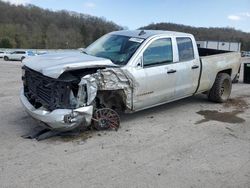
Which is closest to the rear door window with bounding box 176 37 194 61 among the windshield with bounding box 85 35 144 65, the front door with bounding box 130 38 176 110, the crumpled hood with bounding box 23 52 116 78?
the front door with bounding box 130 38 176 110

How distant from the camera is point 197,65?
7.99m

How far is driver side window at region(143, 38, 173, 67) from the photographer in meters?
6.80

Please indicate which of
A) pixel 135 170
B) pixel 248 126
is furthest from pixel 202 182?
pixel 248 126

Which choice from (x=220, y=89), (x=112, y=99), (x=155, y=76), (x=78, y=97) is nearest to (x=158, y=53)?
(x=155, y=76)

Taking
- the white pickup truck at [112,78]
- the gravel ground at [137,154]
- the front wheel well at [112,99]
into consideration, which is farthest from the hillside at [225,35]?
the front wheel well at [112,99]

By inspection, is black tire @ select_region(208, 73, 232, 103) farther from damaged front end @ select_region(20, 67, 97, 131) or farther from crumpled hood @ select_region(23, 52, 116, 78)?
damaged front end @ select_region(20, 67, 97, 131)

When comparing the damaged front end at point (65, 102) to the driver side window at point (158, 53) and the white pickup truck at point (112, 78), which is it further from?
the driver side window at point (158, 53)

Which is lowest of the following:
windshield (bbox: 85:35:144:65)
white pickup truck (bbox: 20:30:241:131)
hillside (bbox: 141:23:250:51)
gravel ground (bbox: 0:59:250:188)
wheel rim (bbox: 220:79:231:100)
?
gravel ground (bbox: 0:59:250:188)

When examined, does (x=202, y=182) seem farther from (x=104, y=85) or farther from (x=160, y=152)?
(x=104, y=85)

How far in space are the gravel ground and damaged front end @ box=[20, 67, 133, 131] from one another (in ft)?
1.10

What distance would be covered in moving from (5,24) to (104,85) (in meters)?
104

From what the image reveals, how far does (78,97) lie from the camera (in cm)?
567

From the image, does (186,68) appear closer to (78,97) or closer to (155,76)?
(155,76)

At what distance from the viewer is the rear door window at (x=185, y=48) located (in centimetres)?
761
